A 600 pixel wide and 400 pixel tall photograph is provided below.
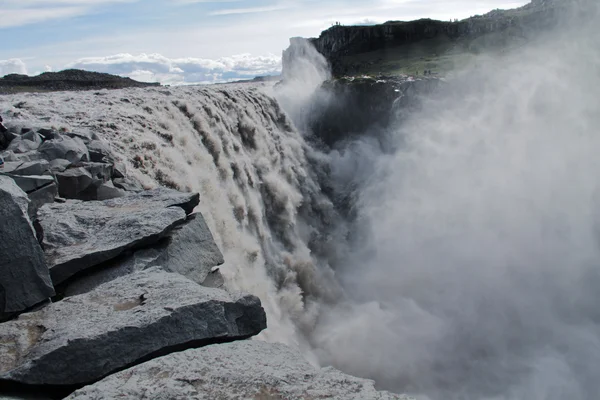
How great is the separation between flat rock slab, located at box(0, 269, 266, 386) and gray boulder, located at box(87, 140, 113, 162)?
5329mm

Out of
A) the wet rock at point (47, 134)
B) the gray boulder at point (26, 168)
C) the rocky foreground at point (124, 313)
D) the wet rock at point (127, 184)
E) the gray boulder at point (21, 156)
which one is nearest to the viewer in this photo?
the rocky foreground at point (124, 313)

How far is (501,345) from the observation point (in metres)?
15.6

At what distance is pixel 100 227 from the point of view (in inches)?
252

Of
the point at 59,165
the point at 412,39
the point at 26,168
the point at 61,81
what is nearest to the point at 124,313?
the point at 26,168

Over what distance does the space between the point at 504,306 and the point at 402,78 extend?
18.6 m

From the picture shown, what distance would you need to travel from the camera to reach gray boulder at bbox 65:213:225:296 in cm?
571

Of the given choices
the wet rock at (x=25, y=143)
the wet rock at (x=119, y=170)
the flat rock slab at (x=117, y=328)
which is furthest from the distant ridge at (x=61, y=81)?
the flat rock slab at (x=117, y=328)

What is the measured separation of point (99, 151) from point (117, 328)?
6850 millimetres

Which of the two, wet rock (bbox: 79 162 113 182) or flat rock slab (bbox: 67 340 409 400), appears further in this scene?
wet rock (bbox: 79 162 113 182)

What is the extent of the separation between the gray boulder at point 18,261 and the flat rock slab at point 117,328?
171mm

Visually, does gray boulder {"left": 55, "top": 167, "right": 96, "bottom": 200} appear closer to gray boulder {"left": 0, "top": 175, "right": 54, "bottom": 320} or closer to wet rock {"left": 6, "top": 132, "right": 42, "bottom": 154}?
wet rock {"left": 6, "top": 132, "right": 42, "bottom": 154}

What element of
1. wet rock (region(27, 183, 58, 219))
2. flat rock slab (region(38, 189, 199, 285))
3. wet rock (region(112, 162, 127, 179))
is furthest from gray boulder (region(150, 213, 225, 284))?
wet rock (region(112, 162, 127, 179))

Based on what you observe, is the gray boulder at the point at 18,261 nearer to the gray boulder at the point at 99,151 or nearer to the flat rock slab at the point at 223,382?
the flat rock slab at the point at 223,382

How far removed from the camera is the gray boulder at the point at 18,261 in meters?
4.76
